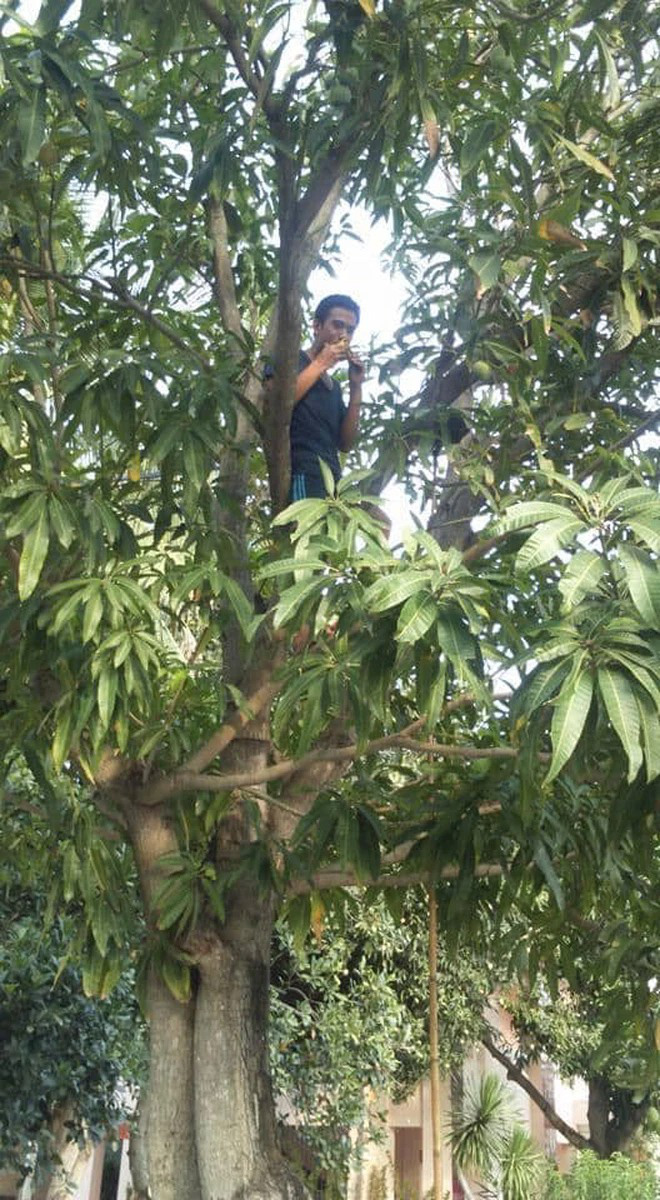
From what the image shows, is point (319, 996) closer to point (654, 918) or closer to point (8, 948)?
point (8, 948)

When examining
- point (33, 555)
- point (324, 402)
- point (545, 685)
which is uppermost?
point (324, 402)

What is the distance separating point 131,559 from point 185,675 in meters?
0.80

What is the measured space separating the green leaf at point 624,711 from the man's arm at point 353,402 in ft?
4.98

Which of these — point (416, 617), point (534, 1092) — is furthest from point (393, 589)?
point (534, 1092)

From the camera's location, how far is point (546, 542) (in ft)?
5.90

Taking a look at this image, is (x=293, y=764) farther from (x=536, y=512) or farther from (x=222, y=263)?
(x=222, y=263)

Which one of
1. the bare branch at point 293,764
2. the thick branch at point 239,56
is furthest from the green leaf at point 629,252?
the bare branch at point 293,764

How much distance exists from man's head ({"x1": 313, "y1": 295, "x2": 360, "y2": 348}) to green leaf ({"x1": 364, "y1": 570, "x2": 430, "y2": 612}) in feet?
3.97

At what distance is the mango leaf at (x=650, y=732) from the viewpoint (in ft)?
5.63

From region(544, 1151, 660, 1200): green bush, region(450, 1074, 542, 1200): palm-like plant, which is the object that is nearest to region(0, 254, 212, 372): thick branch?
region(544, 1151, 660, 1200): green bush

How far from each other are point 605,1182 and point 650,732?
8.19 metres

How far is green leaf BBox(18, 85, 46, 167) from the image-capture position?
7.21 feet

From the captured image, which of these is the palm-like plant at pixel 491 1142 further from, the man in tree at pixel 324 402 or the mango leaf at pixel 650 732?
the mango leaf at pixel 650 732

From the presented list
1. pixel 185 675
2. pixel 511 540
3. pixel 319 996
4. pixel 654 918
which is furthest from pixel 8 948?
pixel 511 540
